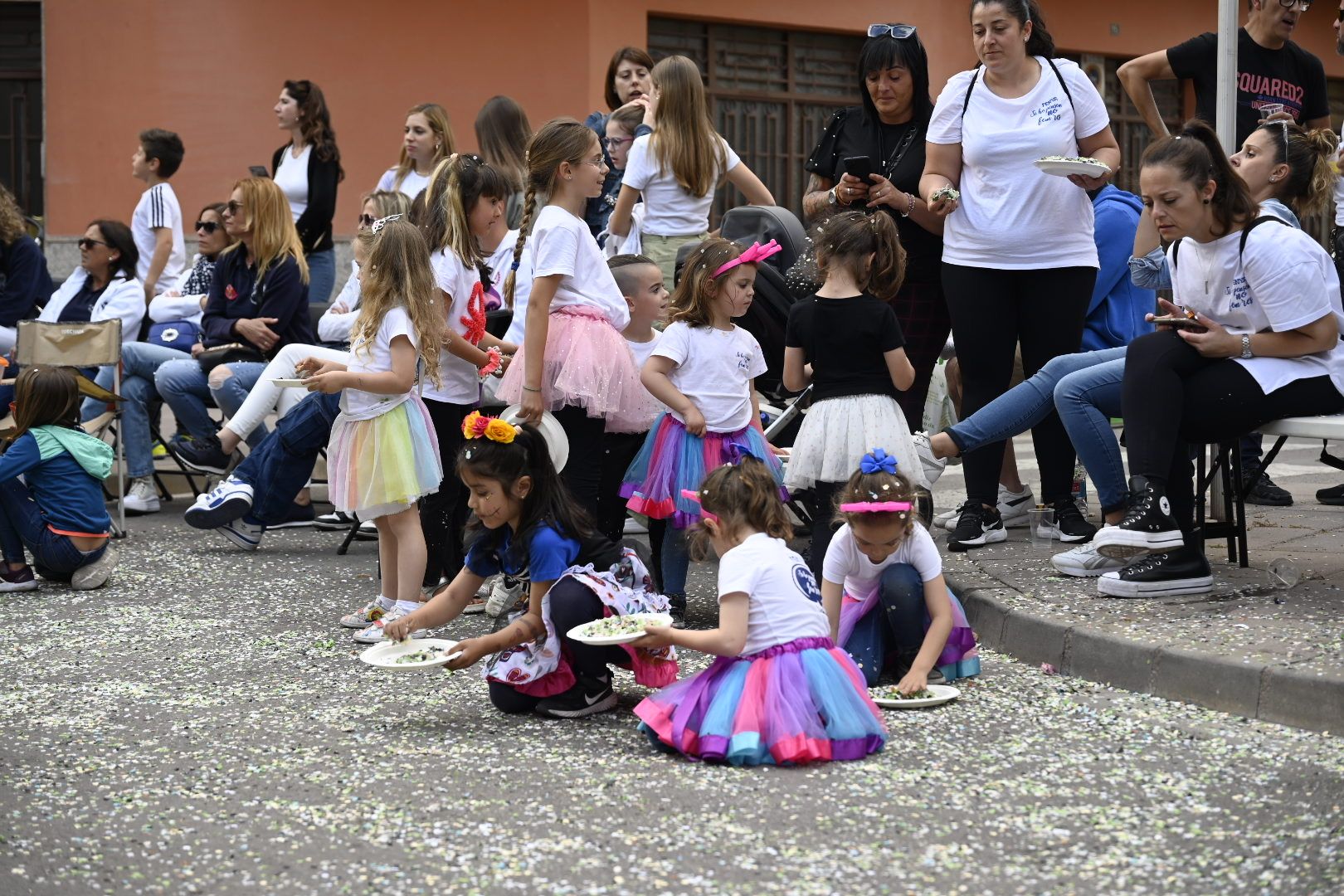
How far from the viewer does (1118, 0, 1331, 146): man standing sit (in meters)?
7.44

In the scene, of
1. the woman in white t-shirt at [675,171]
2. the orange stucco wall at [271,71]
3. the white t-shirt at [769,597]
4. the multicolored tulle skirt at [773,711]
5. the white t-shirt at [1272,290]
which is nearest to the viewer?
the multicolored tulle skirt at [773,711]

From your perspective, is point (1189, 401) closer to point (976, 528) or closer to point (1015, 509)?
point (976, 528)

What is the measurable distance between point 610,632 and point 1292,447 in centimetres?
767

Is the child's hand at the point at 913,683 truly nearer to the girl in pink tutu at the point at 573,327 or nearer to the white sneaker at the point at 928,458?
the white sneaker at the point at 928,458

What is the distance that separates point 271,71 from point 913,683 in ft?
39.4

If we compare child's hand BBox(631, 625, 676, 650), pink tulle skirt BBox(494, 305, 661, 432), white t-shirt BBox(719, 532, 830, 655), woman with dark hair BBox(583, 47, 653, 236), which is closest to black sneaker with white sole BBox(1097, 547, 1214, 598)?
white t-shirt BBox(719, 532, 830, 655)

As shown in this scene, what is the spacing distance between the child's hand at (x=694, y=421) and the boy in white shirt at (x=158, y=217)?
6.30 meters

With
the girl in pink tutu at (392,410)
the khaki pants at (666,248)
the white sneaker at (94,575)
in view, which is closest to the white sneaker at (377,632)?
the girl in pink tutu at (392,410)

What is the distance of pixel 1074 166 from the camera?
6.12m

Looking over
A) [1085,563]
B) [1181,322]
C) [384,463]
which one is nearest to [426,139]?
[384,463]

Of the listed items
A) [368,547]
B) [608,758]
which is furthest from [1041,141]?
[368,547]

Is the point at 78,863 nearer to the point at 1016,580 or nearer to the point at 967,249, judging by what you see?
the point at 1016,580

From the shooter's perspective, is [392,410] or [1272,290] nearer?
[1272,290]

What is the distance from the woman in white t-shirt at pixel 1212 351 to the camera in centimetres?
547
